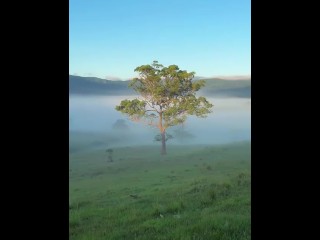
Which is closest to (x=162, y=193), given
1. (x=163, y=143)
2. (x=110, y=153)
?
(x=163, y=143)

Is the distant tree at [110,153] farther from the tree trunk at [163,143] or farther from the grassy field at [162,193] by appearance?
the tree trunk at [163,143]

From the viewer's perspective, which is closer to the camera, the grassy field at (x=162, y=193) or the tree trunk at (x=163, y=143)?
the grassy field at (x=162, y=193)

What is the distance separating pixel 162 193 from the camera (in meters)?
3.59

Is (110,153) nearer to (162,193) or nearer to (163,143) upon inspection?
(163,143)

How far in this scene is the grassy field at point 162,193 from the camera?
2732 mm

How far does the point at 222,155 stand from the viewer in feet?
12.8

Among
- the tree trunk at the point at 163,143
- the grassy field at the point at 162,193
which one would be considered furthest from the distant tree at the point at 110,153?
the tree trunk at the point at 163,143

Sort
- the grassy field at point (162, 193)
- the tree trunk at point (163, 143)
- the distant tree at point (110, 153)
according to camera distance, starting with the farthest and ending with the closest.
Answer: the distant tree at point (110, 153) < the tree trunk at point (163, 143) < the grassy field at point (162, 193)

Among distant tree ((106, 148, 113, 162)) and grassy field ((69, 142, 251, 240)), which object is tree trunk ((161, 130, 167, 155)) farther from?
distant tree ((106, 148, 113, 162))

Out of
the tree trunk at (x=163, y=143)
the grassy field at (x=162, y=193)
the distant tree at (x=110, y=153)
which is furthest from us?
the distant tree at (x=110, y=153)

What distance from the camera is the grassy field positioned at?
108 inches
